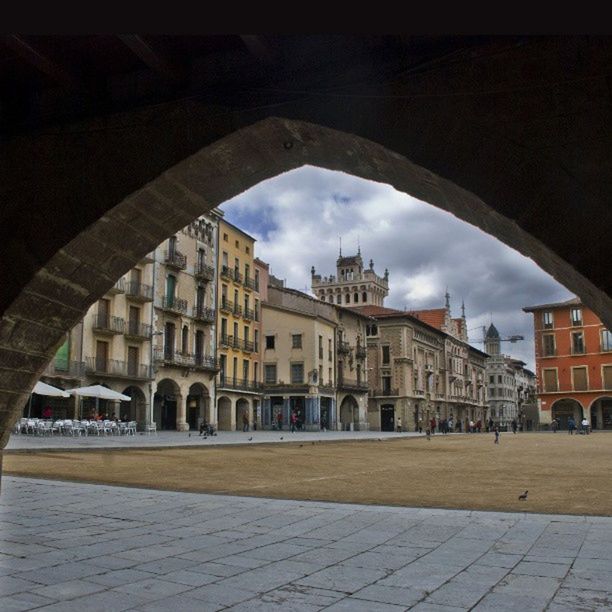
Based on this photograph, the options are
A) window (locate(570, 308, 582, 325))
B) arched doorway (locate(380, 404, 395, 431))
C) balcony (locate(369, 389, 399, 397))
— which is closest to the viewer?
window (locate(570, 308, 582, 325))

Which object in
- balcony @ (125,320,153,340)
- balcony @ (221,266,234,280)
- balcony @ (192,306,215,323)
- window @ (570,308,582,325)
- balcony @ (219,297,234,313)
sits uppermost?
balcony @ (221,266,234,280)

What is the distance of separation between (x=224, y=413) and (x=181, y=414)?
619cm

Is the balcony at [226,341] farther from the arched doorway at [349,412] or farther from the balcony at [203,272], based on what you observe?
the arched doorway at [349,412]

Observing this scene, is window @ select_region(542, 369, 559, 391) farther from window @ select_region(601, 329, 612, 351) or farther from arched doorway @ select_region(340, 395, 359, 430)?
arched doorway @ select_region(340, 395, 359, 430)

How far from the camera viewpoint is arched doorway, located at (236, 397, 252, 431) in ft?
144

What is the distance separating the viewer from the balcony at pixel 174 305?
118 feet

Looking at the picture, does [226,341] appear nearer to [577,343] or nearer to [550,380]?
[550,380]

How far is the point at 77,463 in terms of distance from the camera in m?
13.1

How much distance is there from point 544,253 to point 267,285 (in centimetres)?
4804

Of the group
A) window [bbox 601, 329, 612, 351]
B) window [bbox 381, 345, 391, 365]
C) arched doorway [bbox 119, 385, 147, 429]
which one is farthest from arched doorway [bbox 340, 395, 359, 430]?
arched doorway [bbox 119, 385, 147, 429]

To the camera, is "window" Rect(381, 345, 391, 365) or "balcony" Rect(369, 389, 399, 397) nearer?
"balcony" Rect(369, 389, 399, 397)

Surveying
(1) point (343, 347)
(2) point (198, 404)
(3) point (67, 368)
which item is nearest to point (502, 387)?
(1) point (343, 347)

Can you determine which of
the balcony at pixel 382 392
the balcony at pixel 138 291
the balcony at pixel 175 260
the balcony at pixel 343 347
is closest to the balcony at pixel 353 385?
the balcony at pixel 343 347

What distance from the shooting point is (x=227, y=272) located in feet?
137
